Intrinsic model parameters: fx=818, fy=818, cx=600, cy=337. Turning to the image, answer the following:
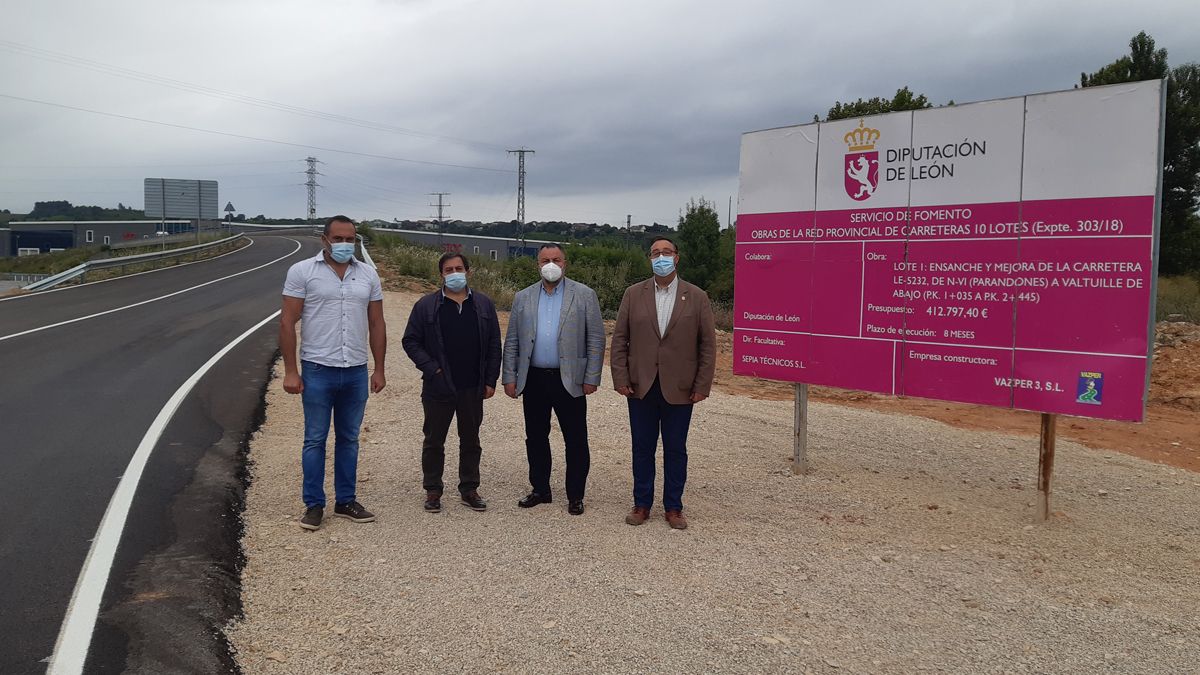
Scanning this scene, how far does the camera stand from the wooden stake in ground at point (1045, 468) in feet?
19.6

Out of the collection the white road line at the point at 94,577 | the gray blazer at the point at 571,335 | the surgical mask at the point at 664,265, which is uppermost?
the surgical mask at the point at 664,265

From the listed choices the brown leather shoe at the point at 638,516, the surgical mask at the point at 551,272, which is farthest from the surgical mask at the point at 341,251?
the brown leather shoe at the point at 638,516

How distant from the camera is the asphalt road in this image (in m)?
3.79

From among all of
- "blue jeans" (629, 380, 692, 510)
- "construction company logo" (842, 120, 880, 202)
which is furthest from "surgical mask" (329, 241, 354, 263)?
"construction company logo" (842, 120, 880, 202)

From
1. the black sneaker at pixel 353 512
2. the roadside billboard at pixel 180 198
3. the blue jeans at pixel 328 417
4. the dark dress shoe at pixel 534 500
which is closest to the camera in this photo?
the blue jeans at pixel 328 417

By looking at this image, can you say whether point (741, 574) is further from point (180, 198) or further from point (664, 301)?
point (180, 198)

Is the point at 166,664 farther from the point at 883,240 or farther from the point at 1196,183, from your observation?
the point at 1196,183

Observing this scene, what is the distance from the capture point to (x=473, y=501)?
5.98 m

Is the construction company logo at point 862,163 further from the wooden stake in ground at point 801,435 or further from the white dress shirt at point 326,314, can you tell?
the white dress shirt at point 326,314

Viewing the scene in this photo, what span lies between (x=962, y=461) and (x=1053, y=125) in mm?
3602

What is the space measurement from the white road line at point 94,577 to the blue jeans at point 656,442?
10.7 ft

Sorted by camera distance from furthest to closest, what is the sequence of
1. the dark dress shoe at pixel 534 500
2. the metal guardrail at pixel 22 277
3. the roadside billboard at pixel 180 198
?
the roadside billboard at pixel 180 198
the metal guardrail at pixel 22 277
the dark dress shoe at pixel 534 500

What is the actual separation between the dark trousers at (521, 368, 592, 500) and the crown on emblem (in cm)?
307

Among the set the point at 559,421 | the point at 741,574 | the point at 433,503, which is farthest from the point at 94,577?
the point at 741,574
